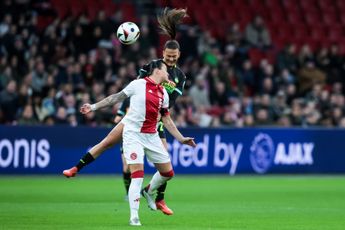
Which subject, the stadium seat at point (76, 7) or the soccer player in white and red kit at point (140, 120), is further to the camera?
the stadium seat at point (76, 7)

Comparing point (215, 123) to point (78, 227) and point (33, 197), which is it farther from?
point (78, 227)

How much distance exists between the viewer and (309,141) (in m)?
24.8

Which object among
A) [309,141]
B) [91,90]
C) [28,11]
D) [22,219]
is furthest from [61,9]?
[22,219]

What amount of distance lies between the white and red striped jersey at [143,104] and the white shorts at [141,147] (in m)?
0.08

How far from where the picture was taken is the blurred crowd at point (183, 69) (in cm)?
2347

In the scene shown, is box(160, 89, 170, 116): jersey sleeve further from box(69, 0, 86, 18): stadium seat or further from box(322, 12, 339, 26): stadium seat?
box(322, 12, 339, 26): stadium seat

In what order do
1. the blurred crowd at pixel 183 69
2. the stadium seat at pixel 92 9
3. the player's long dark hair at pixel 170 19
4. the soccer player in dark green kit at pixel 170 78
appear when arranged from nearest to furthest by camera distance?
the soccer player in dark green kit at pixel 170 78 < the player's long dark hair at pixel 170 19 < the blurred crowd at pixel 183 69 < the stadium seat at pixel 92 9

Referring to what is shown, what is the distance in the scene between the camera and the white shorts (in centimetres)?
1187

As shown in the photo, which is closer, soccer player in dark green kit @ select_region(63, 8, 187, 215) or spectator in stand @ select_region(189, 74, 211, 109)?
soccer player in dark green kit @ select_region(63, 8, 187, 215)

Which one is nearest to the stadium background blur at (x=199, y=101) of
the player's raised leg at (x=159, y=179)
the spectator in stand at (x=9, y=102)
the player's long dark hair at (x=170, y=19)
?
the spectator in stand at (x=9, y=102)

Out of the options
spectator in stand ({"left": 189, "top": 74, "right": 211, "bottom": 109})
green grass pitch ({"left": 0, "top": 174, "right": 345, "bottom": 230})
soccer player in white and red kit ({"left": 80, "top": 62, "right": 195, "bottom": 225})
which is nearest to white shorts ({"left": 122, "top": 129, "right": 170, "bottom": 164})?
soccer player in white and red kit ({"left": 80, "top": 62, "right": 195, "bottom": 225})

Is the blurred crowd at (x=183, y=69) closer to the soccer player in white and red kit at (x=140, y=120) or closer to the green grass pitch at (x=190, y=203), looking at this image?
the green grass pitch at (x=190, y=203)

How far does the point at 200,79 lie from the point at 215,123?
4.60 ft

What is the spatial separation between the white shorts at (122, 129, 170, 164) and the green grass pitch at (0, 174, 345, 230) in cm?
85
